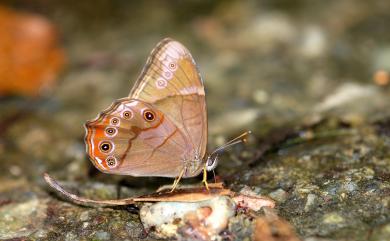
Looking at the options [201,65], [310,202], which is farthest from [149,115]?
[201,65]

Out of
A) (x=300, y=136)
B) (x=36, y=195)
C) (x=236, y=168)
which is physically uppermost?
(x=300, y=136)

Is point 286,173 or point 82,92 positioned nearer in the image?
→ point 286,173

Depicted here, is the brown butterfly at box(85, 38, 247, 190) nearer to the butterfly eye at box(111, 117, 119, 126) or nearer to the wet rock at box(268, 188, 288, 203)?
the butterfly eye at box(111, 117, 119, 126)

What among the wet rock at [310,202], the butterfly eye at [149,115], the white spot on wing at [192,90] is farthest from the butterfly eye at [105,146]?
the wet rock at [310,202]

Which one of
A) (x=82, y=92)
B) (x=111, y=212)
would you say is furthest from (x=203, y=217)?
(x=82, y=92)

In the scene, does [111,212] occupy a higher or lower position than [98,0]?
lower

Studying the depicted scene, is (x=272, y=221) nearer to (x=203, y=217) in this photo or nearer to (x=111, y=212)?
(x=203, y=217)
